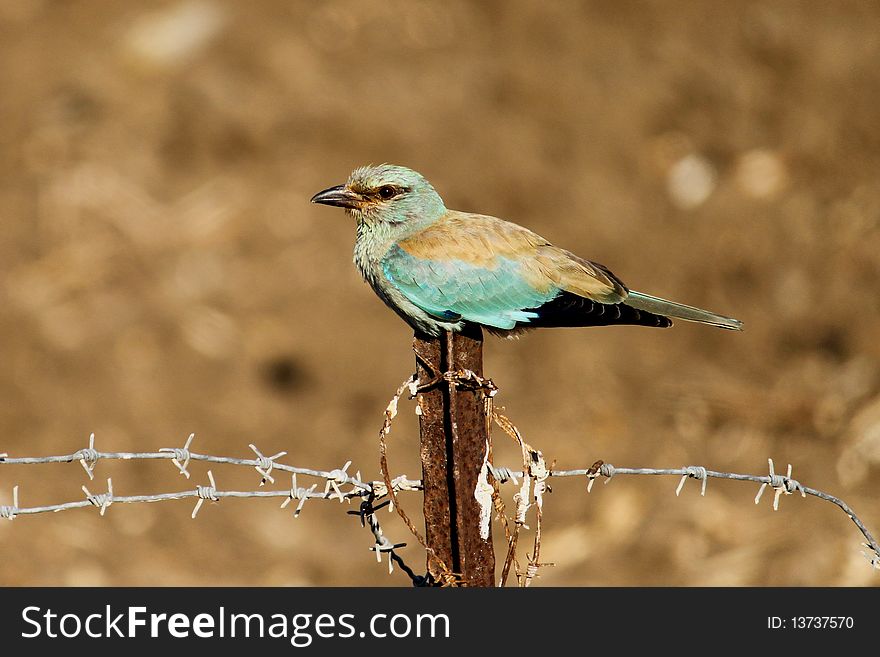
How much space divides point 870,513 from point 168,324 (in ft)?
16.9

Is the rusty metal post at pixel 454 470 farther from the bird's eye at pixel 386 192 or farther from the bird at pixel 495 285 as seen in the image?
the bird's eye at pixel 386 192

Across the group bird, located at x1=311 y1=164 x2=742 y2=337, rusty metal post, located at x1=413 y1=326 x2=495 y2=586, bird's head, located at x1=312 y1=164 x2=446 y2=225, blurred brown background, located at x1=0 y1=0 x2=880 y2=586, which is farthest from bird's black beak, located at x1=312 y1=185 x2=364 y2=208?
blurred brown background, located at x1=0 y1=0 x2=880 y2=586

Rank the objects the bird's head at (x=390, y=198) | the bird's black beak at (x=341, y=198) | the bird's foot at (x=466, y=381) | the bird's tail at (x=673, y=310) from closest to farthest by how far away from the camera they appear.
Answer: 1. the bird's foot at (x=466, y=381)
2. the bird's tail at (x=673, y=310)
3. the bird's head at (x=390, y=198)
4. the bird's black beak at (x=341, y=198)

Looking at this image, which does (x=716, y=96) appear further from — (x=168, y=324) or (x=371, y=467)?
(x=168, y=324)

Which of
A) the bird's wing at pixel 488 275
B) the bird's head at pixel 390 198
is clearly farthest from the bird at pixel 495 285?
the bird's head at pixel 390 198

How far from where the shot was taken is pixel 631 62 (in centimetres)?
888

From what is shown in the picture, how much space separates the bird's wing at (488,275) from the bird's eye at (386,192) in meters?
0.38

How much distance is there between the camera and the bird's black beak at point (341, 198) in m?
5.08

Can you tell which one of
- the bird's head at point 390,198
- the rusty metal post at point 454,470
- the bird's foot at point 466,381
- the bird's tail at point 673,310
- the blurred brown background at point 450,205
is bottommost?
the rusty metal post at point 454,470

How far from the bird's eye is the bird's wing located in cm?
38

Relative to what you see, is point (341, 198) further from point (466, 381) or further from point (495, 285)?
point (466, 381)

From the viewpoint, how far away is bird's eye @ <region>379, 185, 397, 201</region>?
16.5ft

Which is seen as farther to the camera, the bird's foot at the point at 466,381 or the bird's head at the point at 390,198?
the bird's head at the point at 390,198

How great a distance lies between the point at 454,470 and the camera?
357 cm
